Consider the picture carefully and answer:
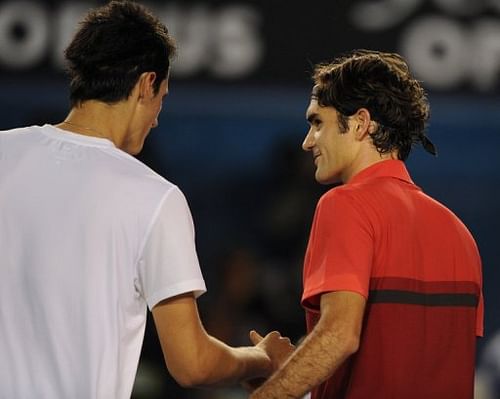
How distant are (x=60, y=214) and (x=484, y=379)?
333 cm

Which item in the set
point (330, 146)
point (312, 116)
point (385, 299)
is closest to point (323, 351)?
point (385, 299)

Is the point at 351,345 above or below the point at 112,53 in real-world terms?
below

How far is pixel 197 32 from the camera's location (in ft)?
17.8

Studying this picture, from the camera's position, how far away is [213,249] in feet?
18.6

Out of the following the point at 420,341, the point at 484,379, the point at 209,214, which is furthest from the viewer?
the point at 209,214

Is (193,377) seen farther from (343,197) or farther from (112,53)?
(112,53)

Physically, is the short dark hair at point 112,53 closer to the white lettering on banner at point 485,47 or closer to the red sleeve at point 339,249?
the red sleeve at point 339,249

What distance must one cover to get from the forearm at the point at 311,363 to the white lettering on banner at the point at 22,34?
10.2ft

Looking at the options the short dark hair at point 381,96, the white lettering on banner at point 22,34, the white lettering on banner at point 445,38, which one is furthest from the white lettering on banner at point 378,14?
the short dark hair at point 381,96

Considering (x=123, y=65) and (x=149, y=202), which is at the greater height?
(x=123, y=65)

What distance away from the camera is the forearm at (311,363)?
2.70 meters

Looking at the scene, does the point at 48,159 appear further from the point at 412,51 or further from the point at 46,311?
the point at 412,51

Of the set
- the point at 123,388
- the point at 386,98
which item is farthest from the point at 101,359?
the point at 386,98

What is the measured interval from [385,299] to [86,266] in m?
0.76
